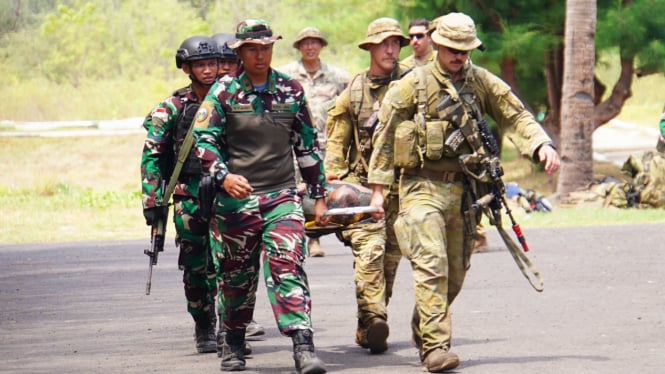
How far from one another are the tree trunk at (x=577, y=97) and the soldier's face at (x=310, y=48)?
30.1ft

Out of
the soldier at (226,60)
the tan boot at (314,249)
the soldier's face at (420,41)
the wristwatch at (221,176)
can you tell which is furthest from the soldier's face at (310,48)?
the wristwatch at (221,176)

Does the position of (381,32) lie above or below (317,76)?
above

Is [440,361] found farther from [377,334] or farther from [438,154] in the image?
[438,154]

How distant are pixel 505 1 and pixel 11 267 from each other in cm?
1190

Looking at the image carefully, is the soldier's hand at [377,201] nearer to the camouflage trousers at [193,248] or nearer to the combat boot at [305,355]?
the combat boot at [305,355]

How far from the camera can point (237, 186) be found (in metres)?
8.35

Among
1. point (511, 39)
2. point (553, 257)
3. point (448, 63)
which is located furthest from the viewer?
point (511, 39)

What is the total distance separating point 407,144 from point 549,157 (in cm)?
84

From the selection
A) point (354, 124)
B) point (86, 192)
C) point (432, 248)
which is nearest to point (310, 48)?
point (354, 124)

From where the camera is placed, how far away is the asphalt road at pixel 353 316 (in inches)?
356

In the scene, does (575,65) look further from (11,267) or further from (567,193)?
(11,267)

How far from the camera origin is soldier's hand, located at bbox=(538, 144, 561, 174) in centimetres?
845

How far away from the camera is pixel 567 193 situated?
22938mm

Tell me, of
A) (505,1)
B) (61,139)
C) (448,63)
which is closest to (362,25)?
(505,1)
